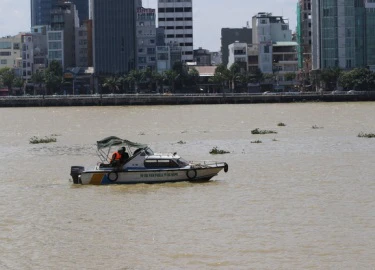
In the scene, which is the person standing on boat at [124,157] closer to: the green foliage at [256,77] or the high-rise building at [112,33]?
the green foliage at [256,77]

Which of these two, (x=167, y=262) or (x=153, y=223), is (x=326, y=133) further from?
(x=167, y=262)

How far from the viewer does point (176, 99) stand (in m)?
167

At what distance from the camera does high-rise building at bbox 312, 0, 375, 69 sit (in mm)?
176000

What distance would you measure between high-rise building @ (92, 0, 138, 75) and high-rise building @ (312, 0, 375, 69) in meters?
39.1

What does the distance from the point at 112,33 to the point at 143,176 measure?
15551 cm

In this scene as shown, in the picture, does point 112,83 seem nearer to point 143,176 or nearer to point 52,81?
point 52,81

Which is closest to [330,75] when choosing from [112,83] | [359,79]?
[359,79]

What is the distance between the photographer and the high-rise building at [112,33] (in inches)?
7613

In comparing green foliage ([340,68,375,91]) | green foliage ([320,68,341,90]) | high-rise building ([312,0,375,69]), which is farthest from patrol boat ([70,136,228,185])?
high-rise building ([312,0,375,69])

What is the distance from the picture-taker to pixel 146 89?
195 meters

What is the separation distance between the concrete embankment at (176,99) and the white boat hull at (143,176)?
124 meters

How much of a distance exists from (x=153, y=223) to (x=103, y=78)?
16480 cm

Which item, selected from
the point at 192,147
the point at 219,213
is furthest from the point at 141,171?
the point at 192,147

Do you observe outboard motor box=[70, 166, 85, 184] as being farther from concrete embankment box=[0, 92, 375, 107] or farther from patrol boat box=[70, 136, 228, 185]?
concrete embankment box=[0, 92, 375, 107]
